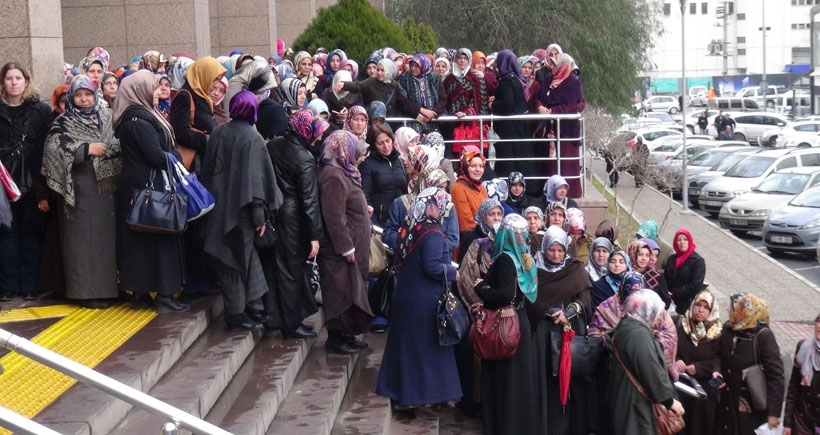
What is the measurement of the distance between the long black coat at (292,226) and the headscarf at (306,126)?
6 centimetres

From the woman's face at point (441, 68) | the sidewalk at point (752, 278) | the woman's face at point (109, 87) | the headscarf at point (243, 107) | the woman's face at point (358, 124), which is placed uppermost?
the woman's face at point (441, 68)

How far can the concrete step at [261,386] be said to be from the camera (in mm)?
6582

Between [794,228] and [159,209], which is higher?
[159,209]

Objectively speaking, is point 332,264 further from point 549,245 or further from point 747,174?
point 747,174

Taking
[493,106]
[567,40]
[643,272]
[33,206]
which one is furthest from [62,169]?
[567,40]

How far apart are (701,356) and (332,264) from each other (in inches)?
117

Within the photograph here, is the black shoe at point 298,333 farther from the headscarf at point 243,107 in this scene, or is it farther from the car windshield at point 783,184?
the car windshield at point 783,184

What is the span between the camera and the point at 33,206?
26.4 feet

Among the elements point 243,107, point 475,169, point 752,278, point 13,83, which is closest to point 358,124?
point 475,169

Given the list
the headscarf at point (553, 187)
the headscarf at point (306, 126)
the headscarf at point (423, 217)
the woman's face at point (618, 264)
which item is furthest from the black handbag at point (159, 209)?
the headscarf at point (553, 187)

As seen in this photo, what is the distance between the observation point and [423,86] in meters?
12.9

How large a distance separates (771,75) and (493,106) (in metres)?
78.8

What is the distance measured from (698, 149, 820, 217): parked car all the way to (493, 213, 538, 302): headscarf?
2051cm

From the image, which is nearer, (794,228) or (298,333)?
(298,333)
